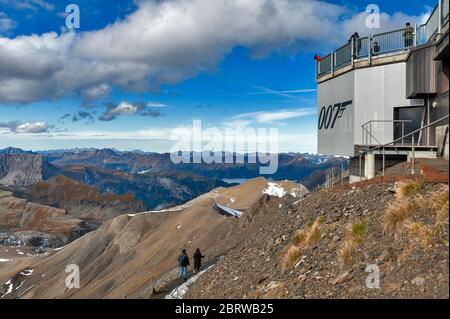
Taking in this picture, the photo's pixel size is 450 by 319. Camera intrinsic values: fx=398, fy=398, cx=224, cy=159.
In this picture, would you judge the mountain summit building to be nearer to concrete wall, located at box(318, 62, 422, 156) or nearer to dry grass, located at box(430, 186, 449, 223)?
concrete wall, located at box(318, 62, 422, 156)

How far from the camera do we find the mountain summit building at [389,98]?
1614cm

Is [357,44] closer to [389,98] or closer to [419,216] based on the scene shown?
[389,98]

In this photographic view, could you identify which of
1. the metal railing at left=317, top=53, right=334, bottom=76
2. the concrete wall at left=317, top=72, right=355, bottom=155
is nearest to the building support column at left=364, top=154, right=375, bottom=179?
the concrete wall at left=317, top=72, right=355, bottom=155

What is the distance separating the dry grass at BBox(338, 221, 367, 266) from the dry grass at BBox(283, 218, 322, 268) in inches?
49.9

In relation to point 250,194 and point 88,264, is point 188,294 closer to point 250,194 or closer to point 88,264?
point 88,264

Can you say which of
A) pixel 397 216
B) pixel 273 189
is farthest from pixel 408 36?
pixel 273 189

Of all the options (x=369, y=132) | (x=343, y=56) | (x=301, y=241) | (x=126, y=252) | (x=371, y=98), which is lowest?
(x=126, y=252)

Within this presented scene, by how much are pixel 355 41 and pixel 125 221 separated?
77.3 metres

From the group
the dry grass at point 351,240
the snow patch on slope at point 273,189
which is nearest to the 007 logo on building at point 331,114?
the dry grass at point 351,240

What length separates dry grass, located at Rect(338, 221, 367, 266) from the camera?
956 cm

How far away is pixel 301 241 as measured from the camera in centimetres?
1223

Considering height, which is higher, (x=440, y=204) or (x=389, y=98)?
(x=389, y=98)

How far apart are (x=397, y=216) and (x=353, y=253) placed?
55.2 inches
